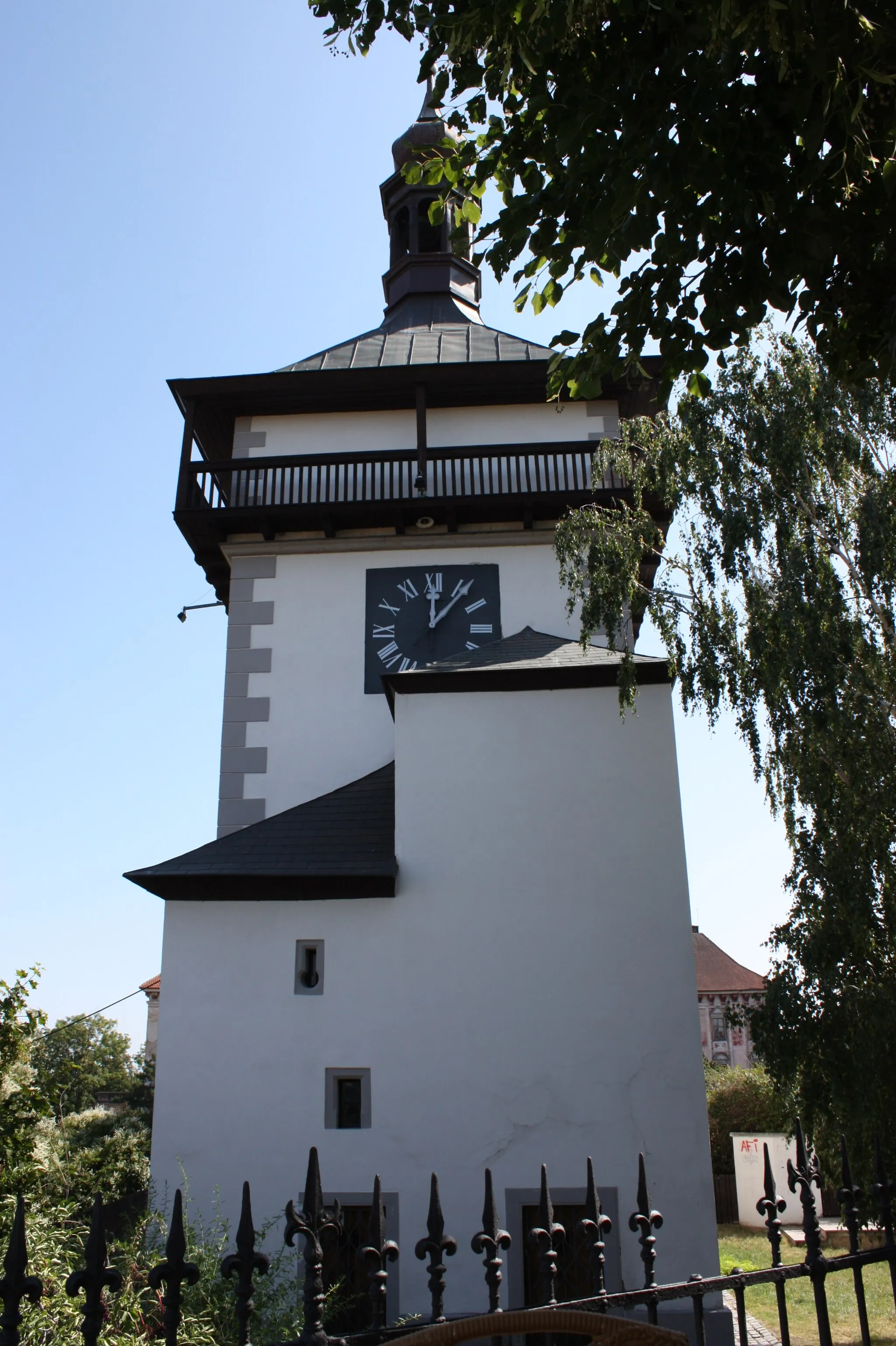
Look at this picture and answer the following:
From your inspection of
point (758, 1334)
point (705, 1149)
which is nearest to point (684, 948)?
point (705, 1149)

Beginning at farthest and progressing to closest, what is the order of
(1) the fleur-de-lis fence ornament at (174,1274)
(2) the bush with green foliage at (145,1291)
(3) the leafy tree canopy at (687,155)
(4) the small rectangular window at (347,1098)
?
(4) the small rectangular window at (347,1098) < (2) the bush with green foliage at (145,1291) < (3) the leafy tree canopy at (687,155) < (1) the fleur-de-lis fence ornament at (174,1274)

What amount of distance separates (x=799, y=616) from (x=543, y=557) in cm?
459

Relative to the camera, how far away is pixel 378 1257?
2842 millimetres

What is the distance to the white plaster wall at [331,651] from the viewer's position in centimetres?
1247

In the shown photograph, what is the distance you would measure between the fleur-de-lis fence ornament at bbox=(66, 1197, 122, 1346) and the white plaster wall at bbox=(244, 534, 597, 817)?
9806 millimetres

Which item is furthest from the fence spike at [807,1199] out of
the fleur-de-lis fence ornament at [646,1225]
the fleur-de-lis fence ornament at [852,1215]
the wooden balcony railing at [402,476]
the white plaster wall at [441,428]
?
the white plaster wall at [441,428]

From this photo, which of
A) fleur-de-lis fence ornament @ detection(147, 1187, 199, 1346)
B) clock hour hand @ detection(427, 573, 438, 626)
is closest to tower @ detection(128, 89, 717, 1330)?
clock hour hand @ detection(427, 573, 438, 626)

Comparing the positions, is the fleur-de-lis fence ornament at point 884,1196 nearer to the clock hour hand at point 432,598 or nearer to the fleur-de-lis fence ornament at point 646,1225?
the fleur-de-lis fence ornament at point 646,1225

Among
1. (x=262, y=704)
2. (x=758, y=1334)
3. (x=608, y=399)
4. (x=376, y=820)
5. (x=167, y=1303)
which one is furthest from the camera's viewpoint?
(x=608, y=399)

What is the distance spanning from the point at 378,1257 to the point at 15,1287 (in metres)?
0.96

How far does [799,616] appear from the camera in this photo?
9352mm

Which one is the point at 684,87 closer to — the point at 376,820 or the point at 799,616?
the point at 799,616

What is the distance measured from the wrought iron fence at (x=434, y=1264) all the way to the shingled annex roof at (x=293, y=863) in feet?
19.9

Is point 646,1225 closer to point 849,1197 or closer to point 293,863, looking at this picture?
point 849,1197
